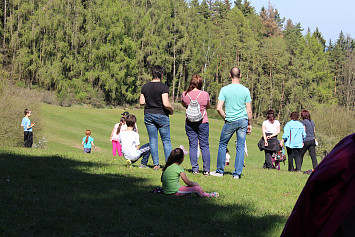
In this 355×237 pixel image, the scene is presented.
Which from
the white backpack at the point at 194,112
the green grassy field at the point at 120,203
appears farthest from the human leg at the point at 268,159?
the white backpack at the point at 194,112

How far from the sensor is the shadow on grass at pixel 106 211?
4.97m

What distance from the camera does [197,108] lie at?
9180 millimetres

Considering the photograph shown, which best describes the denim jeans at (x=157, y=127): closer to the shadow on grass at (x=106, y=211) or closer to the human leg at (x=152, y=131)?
the human leg at (x=152, y=131)

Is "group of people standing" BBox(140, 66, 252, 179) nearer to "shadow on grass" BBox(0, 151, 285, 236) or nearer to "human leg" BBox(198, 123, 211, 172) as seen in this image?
"human leg" BBox(198, 123, 211, 172)

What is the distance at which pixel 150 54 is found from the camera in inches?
3036

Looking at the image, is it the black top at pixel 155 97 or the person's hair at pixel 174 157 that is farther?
the black top at pixel 155 97

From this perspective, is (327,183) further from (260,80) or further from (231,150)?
(260,80)

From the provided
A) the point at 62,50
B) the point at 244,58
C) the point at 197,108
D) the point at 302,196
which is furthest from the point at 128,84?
→ the point at 302,196

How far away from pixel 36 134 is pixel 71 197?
2306cm

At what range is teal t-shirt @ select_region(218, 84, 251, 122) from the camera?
9398mm

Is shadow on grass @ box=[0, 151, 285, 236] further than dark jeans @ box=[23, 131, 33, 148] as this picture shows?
No

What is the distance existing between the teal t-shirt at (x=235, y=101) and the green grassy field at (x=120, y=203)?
1.43 m

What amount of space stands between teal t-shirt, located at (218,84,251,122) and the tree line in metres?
56.0

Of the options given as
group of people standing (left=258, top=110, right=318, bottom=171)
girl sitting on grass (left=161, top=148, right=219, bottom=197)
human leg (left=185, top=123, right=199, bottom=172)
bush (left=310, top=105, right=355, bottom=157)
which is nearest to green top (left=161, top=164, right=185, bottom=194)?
girl sitting on grass (left=161, top=148, right=219, bottom=197)
